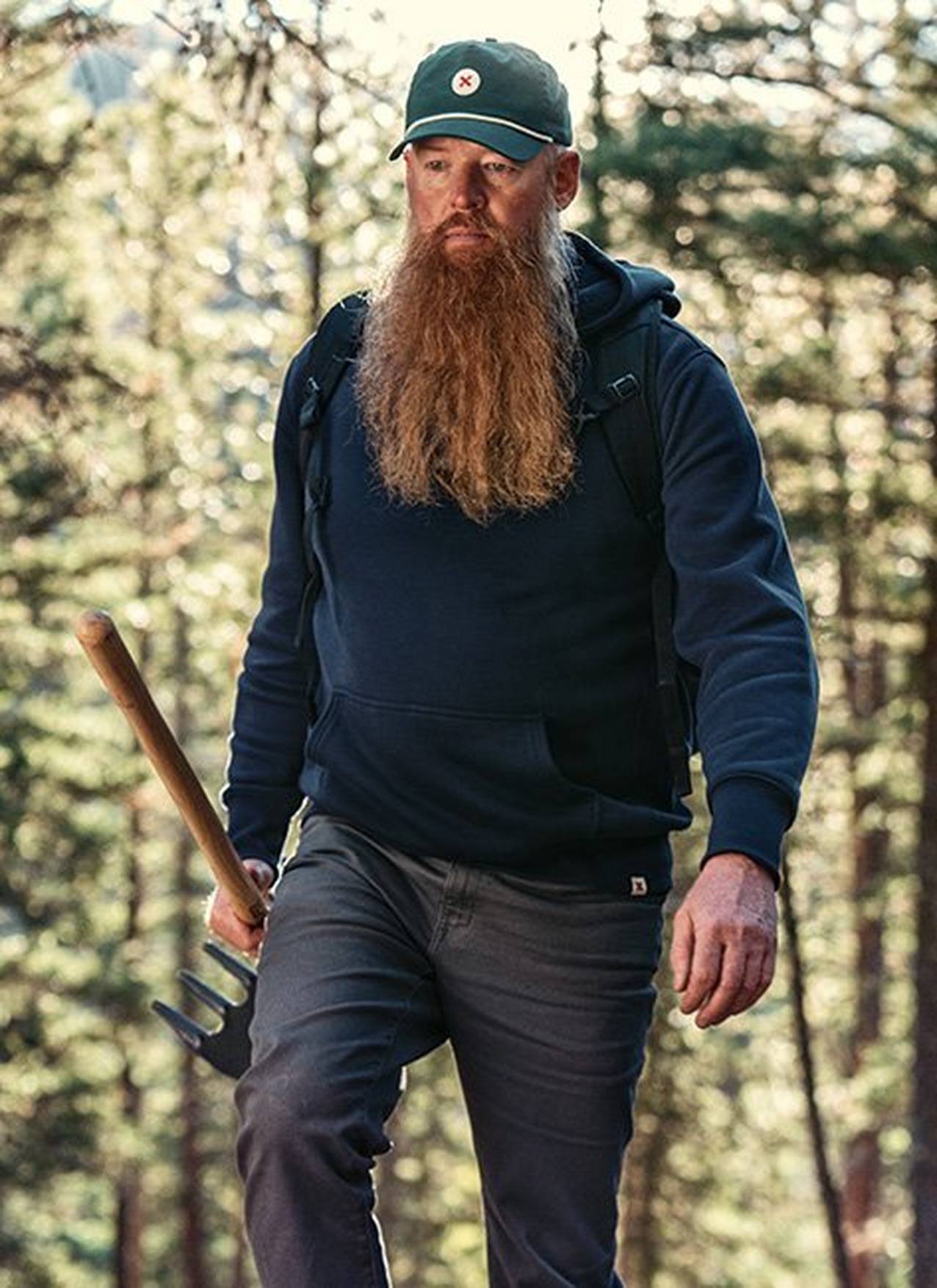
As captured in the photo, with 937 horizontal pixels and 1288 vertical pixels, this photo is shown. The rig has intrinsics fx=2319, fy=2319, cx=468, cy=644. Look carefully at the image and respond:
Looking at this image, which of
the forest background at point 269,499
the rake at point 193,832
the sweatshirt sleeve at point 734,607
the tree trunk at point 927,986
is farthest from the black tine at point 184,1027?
the tree trunk at point 927,986

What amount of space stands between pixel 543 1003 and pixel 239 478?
64.5 ft

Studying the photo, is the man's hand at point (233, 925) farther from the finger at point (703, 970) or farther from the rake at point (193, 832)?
the finger at point (703, 970)

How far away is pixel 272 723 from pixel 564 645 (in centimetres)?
79

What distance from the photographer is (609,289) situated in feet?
14.0

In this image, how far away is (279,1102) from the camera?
3.69 metres

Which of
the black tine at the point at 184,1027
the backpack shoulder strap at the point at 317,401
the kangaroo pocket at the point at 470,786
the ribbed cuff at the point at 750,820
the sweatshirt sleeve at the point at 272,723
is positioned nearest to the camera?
the ribbed cuff at the point at 750,820

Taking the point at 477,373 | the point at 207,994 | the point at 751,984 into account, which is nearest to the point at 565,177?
the point at 477,373

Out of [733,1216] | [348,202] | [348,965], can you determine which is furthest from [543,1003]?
[733,1216]

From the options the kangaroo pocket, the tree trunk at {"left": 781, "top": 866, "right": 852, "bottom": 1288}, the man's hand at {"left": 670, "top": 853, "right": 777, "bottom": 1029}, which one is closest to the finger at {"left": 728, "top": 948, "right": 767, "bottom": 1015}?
the man's hand at {"left": 670, "top": 853, "right": 777, "bottom": 1029}

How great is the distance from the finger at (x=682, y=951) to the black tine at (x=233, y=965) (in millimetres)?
1205

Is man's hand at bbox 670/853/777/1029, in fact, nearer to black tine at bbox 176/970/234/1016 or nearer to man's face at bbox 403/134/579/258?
black tine at bbox 176/970/234/1016

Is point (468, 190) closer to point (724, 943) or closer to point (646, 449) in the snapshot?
point (646, 449)

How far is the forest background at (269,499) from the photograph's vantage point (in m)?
15.3

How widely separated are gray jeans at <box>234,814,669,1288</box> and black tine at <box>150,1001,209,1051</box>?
45cm
